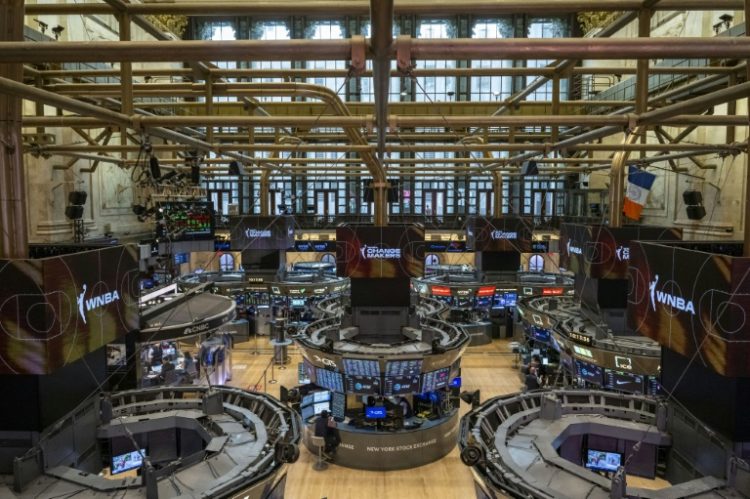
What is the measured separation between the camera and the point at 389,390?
40.2 feet

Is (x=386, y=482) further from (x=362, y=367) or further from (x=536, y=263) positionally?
(x=536, y=263)

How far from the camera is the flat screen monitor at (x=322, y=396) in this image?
1357cm

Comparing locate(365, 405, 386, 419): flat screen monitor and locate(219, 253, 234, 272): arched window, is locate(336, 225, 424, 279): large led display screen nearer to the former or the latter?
locate(365, 405, 386, 419): flat screen monitor

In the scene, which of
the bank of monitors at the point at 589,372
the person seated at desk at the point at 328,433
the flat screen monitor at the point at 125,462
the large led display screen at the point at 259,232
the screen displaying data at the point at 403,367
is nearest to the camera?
the flat screen monitor at the point at 125,462

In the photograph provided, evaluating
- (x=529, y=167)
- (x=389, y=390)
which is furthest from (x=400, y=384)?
(x=529, y=167)

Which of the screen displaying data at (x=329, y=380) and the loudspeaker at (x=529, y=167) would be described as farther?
the loudspeaker at (x=529, y=167)

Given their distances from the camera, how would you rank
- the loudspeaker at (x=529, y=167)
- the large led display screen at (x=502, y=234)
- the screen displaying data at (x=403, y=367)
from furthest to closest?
the large led display screen at (x=502, y=234) → the loudspeaker at (x=529, y=167) → the screen displaying data at (x=403, y=367)

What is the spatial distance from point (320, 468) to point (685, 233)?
14069 mm

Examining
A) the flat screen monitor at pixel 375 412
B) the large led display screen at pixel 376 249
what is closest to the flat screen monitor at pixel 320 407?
the flat screen monitor at pixel 375 412

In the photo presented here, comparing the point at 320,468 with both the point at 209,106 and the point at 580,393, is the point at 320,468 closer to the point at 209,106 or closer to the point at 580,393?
the point at 580,393

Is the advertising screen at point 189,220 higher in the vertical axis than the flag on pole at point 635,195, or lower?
lower

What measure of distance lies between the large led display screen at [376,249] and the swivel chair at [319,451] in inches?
165

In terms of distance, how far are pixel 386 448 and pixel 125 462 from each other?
600 cm

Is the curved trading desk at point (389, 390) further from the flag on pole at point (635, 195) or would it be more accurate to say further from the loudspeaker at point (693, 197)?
the loudspeaker at point (693, 197)
